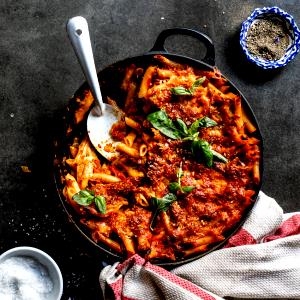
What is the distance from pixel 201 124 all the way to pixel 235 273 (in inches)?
31.9

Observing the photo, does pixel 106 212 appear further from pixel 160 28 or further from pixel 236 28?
pixel 236 28

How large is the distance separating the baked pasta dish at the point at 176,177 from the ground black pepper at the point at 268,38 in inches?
25.7

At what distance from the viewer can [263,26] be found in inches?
129

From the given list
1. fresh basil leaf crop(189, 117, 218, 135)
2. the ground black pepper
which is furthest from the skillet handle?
the ground black pepper

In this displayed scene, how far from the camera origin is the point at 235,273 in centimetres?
279

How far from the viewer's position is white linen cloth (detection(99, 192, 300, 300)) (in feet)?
8.89

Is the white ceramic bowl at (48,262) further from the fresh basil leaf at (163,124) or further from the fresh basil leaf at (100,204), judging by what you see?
the fresh basil leaf at (163,124)

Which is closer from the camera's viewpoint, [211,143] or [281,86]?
[211,143]

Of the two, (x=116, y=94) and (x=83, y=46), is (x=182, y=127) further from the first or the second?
(x=83, y=46)

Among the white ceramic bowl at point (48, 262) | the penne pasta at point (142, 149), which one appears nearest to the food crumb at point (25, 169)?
the white ceramic bowl at point (48, 262)

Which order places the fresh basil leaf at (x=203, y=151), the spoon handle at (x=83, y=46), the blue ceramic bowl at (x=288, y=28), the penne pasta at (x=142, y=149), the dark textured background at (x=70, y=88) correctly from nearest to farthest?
the spoon handle at (x=83, y=46) → the fresh basil leaf at (x=203, y=151) → the penne pasta at (x=142, y=149) → the dark textured background at (x=70, y=88) → the blue ceramic bowl at (x=288, y=28)

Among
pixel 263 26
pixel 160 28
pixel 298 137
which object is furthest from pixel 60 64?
pixel 298 137

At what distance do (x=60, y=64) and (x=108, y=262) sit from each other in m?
1.21

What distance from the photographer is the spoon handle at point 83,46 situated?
2375 millimetres
